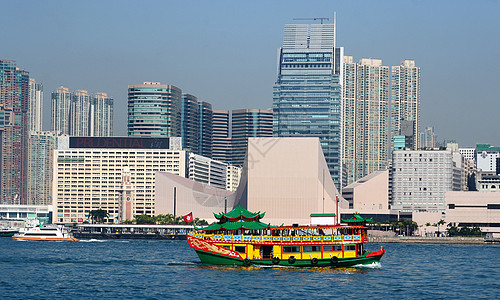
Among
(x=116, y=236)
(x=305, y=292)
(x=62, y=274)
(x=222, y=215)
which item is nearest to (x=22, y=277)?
(x=62, y=274)

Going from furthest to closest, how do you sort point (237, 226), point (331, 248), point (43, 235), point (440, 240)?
point (440, 240) < point (43, 235) < point (237, 226) < point (331, 248)

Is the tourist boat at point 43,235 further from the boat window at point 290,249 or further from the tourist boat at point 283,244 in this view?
the boat window at point 290,249

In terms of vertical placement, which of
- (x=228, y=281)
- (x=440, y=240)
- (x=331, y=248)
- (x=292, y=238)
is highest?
(x=292, y=238)

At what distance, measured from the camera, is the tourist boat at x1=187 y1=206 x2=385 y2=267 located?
7412 cm

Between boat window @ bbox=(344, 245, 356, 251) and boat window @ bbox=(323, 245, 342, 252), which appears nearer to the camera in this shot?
boat window @ bbox=(323, 245, 342, 252)

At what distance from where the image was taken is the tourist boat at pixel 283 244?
74.1 m

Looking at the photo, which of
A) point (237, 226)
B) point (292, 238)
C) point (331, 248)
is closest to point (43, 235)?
point (237, 226)

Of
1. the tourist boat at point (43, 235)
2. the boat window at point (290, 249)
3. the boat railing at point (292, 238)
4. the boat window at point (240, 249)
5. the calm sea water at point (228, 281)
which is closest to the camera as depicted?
the calm sea water at point (228, 281)

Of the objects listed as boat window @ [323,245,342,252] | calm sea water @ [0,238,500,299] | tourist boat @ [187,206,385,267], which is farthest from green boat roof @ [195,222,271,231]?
boat window @ [323,245,342,252]

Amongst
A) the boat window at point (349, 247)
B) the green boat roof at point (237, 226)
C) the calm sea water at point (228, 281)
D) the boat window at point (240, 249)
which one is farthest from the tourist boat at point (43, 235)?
the boat window at point (349, 247)

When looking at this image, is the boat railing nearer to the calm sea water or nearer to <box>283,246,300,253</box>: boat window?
<box>283,246,300,253</box>: boat window

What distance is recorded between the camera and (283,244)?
7450 centimetres

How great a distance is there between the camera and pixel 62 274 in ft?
242

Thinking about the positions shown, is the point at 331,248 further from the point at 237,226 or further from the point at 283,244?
the point at 237,226
